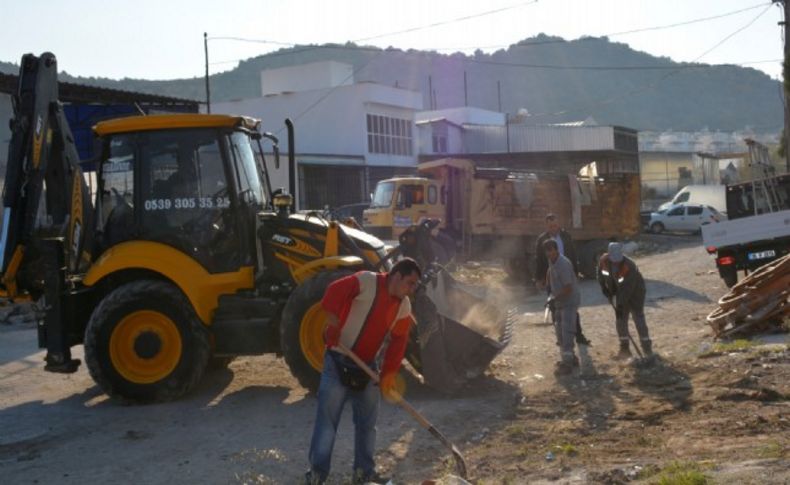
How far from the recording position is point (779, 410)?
782 centimetres

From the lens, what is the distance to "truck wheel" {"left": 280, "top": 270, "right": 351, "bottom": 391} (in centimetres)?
899

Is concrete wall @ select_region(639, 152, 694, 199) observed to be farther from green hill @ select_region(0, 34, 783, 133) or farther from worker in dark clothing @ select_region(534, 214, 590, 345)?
green hill @ select_region(0, 34, 783, 133)

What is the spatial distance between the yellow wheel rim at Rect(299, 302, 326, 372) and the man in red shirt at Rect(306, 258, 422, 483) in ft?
9.44

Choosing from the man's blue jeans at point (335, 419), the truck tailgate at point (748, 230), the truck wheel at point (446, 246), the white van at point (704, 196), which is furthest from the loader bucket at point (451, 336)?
the white van at point (704, 196)

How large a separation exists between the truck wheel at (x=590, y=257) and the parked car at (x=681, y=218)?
698 inches

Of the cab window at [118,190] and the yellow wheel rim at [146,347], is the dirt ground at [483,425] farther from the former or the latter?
the cab window at [118,190]

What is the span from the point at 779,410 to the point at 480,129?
4251 cm

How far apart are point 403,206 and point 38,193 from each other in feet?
43.0

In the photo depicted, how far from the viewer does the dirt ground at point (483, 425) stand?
→ 6.70 meters

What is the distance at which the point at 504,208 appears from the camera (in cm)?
2084

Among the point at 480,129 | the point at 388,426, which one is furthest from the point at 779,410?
the point at 480,129

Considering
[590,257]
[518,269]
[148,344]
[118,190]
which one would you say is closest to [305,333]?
[148,344]

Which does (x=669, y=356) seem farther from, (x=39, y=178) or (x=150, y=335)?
(x=39, y=178)

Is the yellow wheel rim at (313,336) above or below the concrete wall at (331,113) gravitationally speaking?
below
